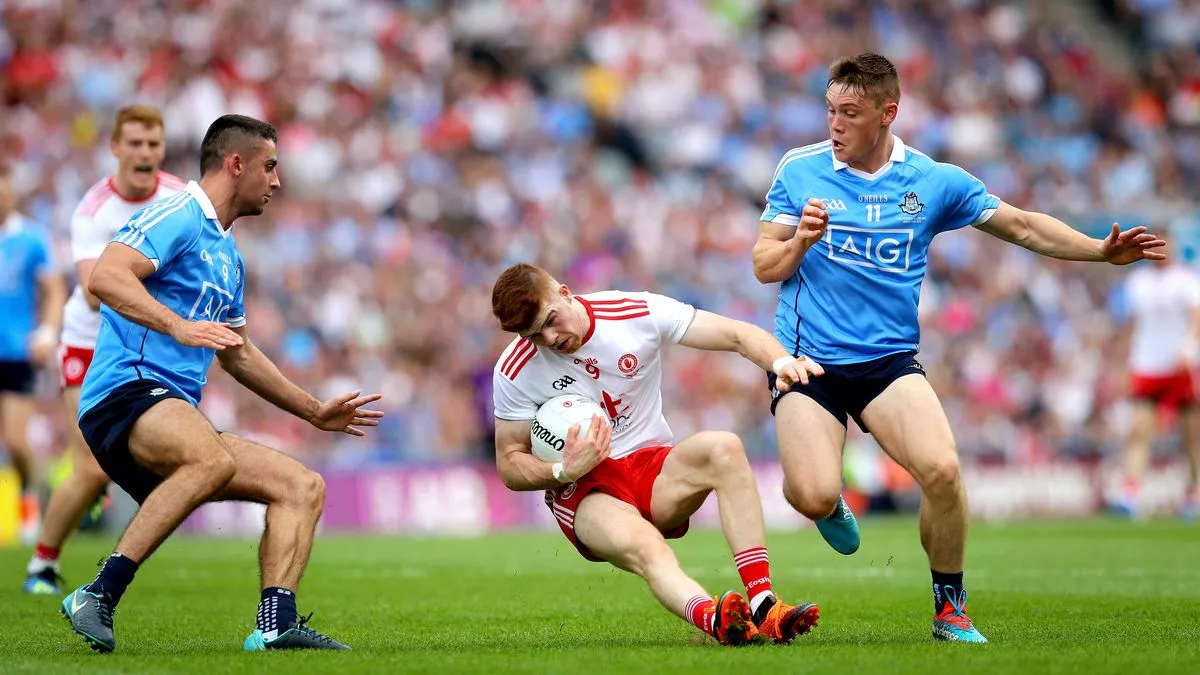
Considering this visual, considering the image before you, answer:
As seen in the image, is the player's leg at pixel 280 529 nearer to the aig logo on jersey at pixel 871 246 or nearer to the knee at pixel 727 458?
the knee at pixel 727 458

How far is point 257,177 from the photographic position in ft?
25.2

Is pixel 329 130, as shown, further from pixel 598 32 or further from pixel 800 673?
pixel 800 673

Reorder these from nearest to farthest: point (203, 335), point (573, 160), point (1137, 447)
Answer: point (203, 335) < point (1137, 447) < point (573, 160)

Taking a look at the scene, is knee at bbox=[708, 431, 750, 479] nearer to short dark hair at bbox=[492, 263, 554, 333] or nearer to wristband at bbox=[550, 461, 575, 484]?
wristband at bbox=[550, 461, 575, 484]

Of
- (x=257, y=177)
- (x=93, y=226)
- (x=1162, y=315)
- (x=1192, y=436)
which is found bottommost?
(x=1192, y=436)

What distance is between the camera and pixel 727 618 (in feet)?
23.0

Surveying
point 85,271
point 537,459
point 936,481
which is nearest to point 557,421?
point 537,459

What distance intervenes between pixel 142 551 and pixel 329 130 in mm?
16243

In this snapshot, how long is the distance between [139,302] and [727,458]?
2711 mm

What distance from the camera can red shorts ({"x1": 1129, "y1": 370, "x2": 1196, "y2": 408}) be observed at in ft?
58.5

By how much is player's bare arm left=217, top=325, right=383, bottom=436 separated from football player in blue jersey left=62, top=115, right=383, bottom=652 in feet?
0.04

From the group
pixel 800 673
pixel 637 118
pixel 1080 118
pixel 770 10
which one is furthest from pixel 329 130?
pixel 800 673

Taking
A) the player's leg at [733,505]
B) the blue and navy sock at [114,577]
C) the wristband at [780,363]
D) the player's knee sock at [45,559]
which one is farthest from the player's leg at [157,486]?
the player's knee sock at [45,559]

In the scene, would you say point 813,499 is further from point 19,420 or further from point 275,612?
point 19,420
